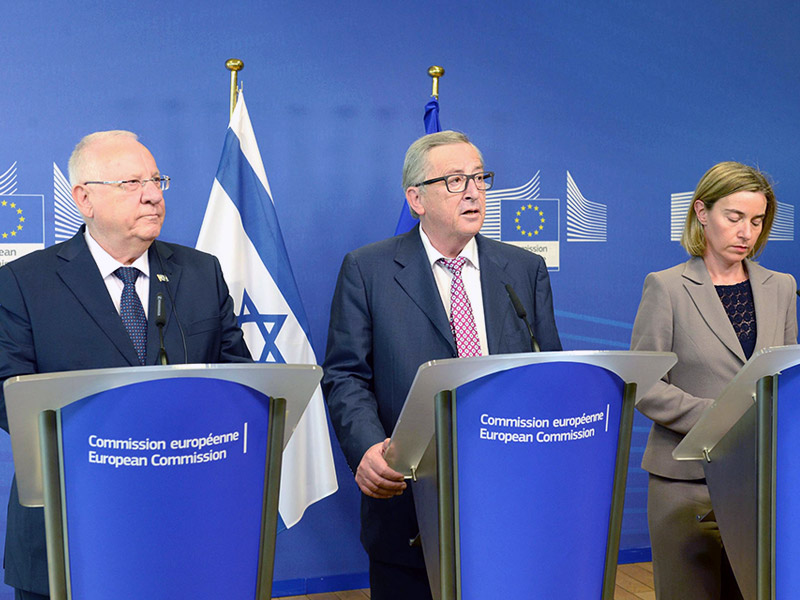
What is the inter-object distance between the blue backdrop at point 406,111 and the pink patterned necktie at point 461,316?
6.02 feet

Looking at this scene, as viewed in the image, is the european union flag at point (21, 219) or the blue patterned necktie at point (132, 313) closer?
the blue patterned necktie at point (132, 313)

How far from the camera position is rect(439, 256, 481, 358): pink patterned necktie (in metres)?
2.21

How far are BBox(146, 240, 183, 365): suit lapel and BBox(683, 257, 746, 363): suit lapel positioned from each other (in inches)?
61.2

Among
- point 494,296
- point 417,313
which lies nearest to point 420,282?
point 417,313

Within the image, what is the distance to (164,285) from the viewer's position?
2.17m

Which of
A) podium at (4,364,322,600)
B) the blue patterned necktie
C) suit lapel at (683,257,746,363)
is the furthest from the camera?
suit lapel at (683,257,746,363)

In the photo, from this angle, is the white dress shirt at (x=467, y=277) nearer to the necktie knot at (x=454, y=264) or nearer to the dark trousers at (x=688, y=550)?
the necktie knot at (x=454, y=264)

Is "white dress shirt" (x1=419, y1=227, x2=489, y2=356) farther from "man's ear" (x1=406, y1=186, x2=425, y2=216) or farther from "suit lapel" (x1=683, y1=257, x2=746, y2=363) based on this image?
"suit lapel" (x1=683, y1=257, x2=746, y2=363)

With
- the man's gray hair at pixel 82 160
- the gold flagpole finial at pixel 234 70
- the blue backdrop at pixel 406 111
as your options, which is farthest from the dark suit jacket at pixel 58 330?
the blue backdrop at pixel 406 111

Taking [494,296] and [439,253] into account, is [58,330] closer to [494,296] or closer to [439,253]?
[439,253]

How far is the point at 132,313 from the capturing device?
6.91 ft

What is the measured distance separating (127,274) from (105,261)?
0.07m

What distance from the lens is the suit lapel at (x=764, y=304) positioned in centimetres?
251

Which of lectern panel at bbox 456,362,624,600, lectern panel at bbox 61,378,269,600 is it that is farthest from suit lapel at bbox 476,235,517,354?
lectern panel at bbox 61,378,269,600
